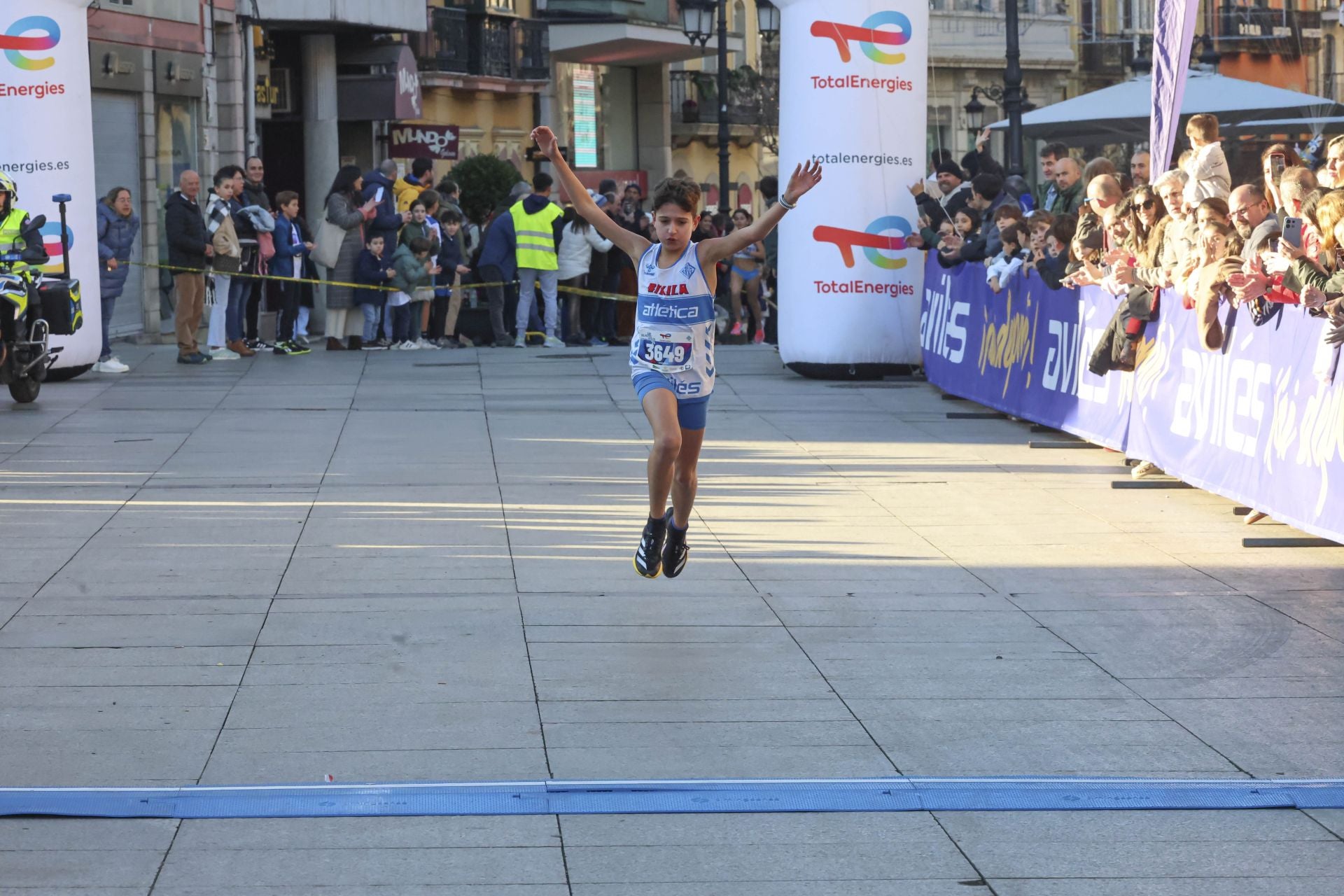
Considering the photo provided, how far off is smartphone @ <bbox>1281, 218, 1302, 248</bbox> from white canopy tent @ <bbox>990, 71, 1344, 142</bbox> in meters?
11.9

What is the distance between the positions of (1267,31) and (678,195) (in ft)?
95.6

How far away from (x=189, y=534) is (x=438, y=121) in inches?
1159

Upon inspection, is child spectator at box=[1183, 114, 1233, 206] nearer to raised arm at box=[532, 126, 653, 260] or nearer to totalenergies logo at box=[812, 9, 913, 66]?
raised arm at box=[532, 126, 653, 260]

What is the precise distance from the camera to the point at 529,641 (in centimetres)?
758

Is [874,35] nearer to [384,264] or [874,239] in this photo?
[874,239]

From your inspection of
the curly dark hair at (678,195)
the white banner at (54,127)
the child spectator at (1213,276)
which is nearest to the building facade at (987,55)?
the white banner at (54,127)

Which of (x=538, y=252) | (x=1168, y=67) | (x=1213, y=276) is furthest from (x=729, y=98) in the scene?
(x=1213, y=276)

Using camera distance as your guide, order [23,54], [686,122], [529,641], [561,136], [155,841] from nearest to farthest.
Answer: [155,841] < [529,641] < [23,54] < [561,136] < [686,122]

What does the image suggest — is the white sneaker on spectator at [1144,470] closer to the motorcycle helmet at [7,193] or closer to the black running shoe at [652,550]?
the black running shoe at [652,550]

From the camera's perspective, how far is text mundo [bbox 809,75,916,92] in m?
17.7

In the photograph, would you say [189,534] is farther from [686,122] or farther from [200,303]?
[686,122]

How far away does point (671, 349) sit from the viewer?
8344 mm

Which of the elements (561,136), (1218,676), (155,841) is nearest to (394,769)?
(155,841)

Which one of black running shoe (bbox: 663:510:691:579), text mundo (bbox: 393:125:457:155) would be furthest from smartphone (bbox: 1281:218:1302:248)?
text mundo (bbox: 393:125:457:155)
